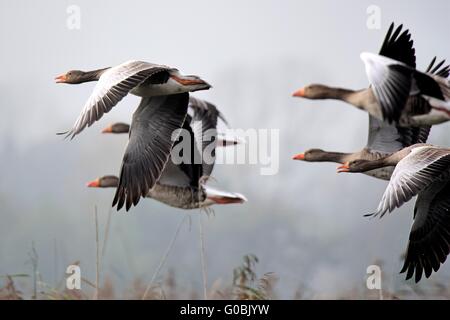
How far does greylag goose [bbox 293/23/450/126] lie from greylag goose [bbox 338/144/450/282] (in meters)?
0.33

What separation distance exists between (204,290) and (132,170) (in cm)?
144

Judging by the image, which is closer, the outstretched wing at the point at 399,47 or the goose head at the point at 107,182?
the outstretched wing at the point at 399,47

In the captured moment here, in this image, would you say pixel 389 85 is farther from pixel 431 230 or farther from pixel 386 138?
pixel 386 138

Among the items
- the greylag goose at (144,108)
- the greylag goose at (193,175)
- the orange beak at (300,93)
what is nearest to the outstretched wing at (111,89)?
the greylag goose at (144,108)

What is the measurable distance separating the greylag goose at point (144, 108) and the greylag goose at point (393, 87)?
1.06 meters

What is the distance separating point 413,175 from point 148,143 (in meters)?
2.36

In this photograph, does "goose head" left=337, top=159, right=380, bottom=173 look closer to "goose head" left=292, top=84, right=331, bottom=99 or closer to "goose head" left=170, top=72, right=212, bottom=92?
"goose head" left=292, top=84, right=331, bottom=99

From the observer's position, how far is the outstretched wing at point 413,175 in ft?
23.3

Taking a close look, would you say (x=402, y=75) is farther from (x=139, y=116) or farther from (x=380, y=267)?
(x=139, y=116)

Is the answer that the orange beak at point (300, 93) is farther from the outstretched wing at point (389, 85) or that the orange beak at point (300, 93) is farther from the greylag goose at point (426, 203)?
the outstretched wing at point (389, 85)

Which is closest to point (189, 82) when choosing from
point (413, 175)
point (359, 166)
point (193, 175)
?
point (193, 175)

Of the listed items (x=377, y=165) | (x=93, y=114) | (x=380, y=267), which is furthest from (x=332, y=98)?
(x=93, y=114)

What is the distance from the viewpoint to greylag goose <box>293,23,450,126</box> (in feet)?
23.0

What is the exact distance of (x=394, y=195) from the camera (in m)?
7.14
